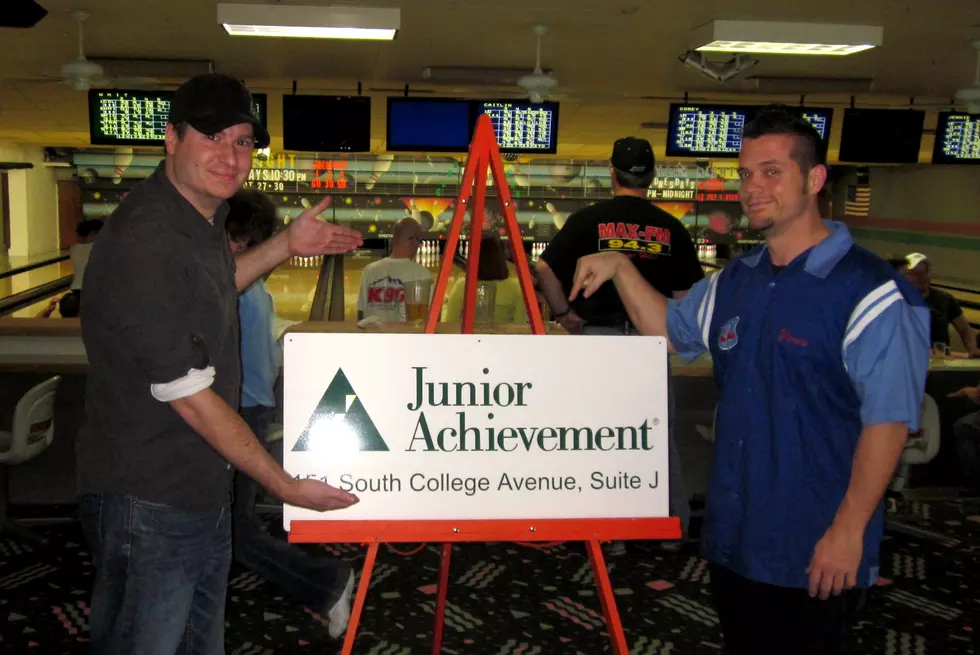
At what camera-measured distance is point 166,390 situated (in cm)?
173

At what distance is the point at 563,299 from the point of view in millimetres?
3414

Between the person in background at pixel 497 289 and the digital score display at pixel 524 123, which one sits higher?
the digital score display at pixel 524 123

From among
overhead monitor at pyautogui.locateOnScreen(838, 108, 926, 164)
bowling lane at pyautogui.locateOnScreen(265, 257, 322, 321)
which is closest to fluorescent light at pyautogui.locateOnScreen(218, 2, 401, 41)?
overhead monitor at pyautogui.locateOnScreen(838, 108, 926, 164)

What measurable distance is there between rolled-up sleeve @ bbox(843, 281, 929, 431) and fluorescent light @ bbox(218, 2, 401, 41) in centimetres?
413

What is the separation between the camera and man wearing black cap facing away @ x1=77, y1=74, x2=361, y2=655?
174 centimetres

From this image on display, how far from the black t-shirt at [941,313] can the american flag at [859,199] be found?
13.3 meters

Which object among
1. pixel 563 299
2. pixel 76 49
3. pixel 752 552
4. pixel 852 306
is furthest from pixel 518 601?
pixel 76 49

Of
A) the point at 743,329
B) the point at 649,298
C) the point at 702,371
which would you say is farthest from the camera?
the point at 702,371

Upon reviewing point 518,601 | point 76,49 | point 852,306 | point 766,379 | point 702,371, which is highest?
point 76,49

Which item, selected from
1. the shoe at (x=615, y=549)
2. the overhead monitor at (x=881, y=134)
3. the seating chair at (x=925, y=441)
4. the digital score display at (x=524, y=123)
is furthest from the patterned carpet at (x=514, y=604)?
the overhead monitor at (x=881, y=134)

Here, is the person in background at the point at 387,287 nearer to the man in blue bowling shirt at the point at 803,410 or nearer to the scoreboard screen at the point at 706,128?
the scoreboard screen at the point at 706,128

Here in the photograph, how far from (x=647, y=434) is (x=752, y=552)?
387 mm

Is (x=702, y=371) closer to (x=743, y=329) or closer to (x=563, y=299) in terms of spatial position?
(x=563, y=299)

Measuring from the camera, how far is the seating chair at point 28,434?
3789 mm
